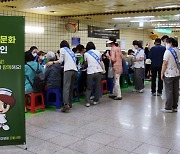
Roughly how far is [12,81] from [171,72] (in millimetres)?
3167

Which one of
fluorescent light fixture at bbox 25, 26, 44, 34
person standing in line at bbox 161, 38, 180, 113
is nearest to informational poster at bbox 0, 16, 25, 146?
person standing in line at bbox 161, 38, 180, 113

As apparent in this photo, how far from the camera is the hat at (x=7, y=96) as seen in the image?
3.06 m

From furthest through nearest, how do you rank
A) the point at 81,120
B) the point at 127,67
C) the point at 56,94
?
the point at 127,67 < the point at 56,94 < the point at 81,120

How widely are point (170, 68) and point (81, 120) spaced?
2015mm

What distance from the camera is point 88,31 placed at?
33.7 ft

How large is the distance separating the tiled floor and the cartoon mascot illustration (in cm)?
38

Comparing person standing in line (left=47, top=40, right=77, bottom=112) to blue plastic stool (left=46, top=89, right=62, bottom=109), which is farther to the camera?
blue plastic stool (left=46, top=89, right=62, bottom=109)

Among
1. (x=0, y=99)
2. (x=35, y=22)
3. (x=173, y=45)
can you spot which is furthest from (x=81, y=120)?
(x=35, y=22)

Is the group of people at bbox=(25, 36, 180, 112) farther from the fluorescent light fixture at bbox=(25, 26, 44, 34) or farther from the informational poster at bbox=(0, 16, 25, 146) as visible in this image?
the fluorescent light fixture at bbox=(25, 26, 44, 34)

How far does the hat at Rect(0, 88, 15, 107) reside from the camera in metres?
3.06

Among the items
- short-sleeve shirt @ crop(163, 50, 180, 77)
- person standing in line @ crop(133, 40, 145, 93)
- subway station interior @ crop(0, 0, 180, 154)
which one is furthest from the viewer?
person standing in line @ crop(133, 40, 145, 93)

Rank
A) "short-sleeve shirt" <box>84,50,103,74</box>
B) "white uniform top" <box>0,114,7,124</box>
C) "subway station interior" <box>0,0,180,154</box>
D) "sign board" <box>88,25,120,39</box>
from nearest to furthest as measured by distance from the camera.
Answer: "white uniform top" <box>0,114,7,124</box>, "subway station interior" <box>0,0,180,154</box>, "short-sleeve shirt" <box>84,50,103,74</box>, "sign board" <box>88,25,120,39</box>

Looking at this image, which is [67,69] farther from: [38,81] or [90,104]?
[90,104]

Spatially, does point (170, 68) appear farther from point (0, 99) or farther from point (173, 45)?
point (0, 99)
